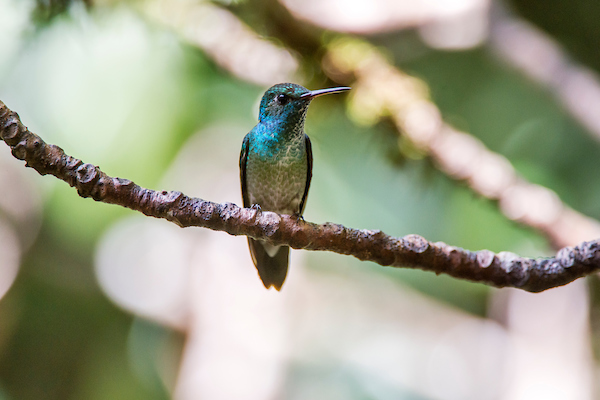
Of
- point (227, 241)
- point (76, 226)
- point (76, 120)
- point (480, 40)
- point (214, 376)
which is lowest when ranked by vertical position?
point (214, 376)

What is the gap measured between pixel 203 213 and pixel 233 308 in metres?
3.24

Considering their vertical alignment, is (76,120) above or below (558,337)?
above

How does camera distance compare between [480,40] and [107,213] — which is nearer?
[480,40]

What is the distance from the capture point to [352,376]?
488cm

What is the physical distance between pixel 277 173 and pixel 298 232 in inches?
29.0

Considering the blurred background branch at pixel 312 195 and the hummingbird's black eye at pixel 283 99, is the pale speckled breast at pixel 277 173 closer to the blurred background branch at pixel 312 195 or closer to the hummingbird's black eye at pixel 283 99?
the hummingbird's black eye at pixel 283 99

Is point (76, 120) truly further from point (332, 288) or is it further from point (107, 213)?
point (332, 288)

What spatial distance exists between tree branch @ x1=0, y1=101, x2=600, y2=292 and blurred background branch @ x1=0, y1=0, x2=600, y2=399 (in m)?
1.40

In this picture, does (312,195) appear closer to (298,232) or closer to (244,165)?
(244,165)

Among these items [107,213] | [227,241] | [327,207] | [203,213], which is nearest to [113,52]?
[107,213]

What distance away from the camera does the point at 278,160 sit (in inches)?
90.0

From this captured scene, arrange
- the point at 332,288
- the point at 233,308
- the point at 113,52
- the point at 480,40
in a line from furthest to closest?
the point at 332,288, the point at 233,308, the point at 113,52, the point at 480,40

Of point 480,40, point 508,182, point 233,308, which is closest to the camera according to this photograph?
point 508,182

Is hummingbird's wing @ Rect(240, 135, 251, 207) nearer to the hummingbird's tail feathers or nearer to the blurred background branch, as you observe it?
the hummingbird's tail feathers
